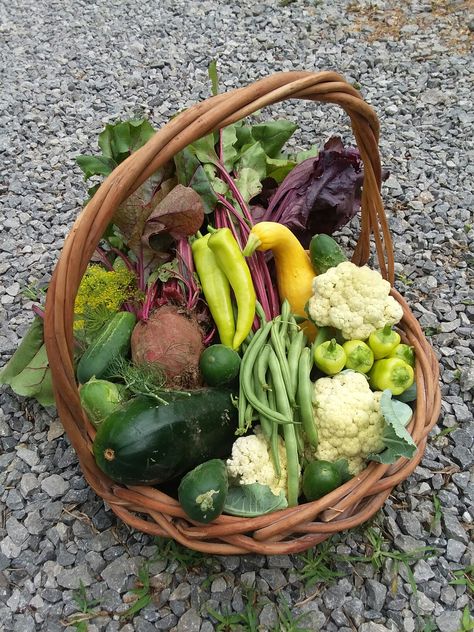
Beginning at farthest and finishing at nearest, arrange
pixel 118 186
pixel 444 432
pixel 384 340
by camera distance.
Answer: pixel 444 432 < pixel 384 340 < pixel 118 186

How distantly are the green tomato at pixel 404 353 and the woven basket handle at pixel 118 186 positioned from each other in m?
0.82

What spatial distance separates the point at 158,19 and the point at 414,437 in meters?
4.57

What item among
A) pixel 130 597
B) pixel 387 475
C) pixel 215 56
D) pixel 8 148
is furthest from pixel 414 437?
pixel 215 56

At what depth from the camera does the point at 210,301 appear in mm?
2162

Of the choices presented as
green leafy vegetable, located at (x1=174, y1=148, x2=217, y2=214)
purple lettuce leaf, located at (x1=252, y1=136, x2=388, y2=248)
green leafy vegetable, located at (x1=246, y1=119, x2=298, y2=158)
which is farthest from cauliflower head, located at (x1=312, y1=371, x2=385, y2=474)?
green leafy vegetable, located at (x1=246, y1=119, x2=298, y2=158)

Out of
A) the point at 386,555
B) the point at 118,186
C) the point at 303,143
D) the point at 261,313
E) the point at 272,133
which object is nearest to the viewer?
the point at 118,186

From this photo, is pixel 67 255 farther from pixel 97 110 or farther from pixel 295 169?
pixel 97 110

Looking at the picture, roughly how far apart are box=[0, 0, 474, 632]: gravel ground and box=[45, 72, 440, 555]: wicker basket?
25cm

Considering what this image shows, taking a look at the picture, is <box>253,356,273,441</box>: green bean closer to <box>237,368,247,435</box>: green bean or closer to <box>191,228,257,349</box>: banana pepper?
<box>237,368,247,435</box>: green bean

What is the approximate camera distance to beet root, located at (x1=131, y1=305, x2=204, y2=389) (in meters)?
1.96

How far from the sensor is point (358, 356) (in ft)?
6.47

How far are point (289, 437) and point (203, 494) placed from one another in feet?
1.19

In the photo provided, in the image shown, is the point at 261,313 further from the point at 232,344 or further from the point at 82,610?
the point at 82,610

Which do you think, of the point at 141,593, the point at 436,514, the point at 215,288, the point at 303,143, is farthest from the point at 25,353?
the point at 303,143
